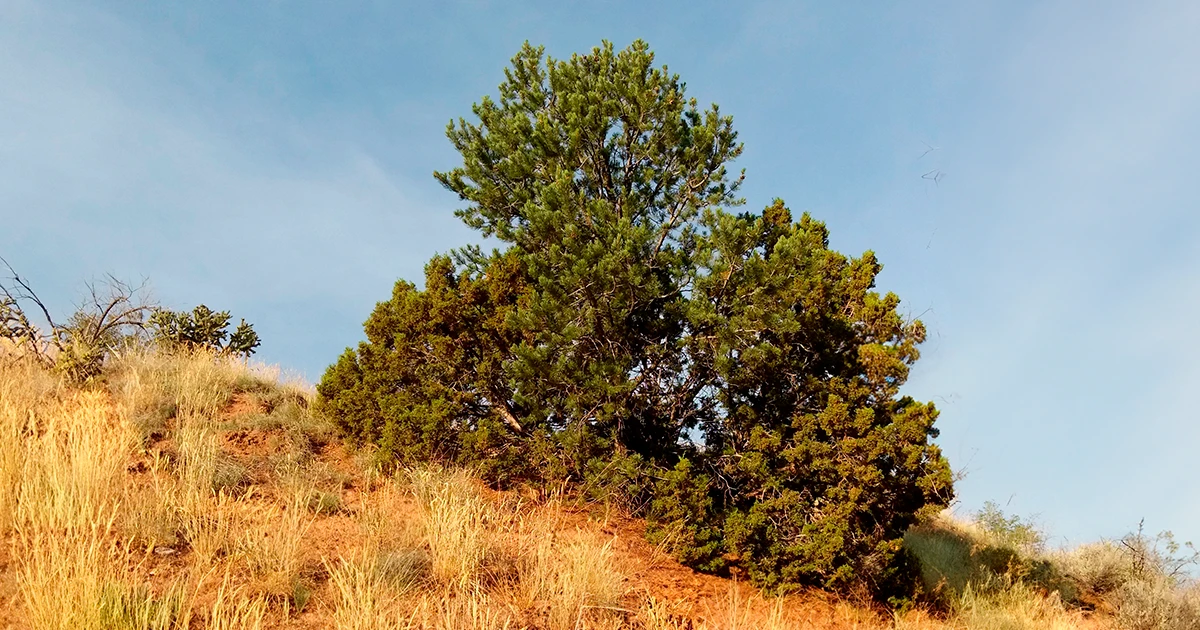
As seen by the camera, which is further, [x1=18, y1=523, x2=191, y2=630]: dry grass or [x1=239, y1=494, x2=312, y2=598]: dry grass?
[x1=239, y1=494, x2=312, y2=598]: dry grass

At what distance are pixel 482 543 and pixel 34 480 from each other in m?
3.46

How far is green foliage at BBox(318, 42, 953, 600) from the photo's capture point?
7457 millimetres

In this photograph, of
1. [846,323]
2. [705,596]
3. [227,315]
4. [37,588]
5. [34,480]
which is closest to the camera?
[37,588]

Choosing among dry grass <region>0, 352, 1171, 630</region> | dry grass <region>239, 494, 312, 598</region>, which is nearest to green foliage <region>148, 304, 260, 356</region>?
dry grass <region>0, 352, 1171, 630</region>

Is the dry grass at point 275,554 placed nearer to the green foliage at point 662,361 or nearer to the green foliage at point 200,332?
the green foliage at point 662,361

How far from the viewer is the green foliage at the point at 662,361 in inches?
294

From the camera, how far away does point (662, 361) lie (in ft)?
28.6

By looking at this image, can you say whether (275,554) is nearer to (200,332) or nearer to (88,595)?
(88,595)

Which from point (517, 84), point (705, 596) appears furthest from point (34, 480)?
point (517, 84)

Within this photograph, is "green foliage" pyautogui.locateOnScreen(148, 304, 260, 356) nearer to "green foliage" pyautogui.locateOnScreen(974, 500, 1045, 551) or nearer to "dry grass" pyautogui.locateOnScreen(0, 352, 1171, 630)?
"dry grass" pyautogui.locateOnScreen(0, 352, 1171, 630)

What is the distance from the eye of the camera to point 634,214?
30.8ft

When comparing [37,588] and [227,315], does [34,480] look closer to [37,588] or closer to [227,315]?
[37,588]

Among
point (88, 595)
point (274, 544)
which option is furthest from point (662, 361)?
point (88, 595)

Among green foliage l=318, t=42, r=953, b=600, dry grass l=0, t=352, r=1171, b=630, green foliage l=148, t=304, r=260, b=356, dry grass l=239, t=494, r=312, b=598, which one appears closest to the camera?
dry grass l=0, t=352, r=1171, b=630
